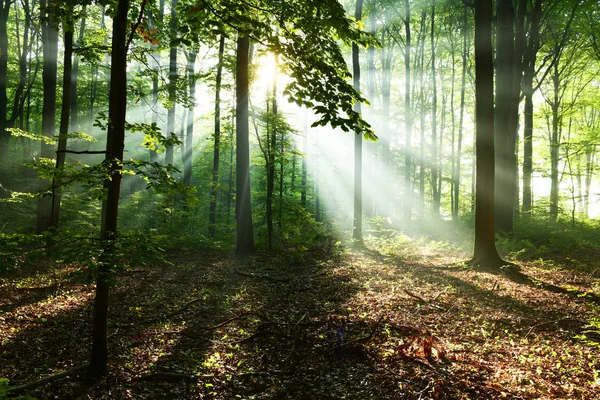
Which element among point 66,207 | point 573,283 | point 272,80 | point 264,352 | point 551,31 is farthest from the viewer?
point 551,31

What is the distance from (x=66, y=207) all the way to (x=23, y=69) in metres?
10.5

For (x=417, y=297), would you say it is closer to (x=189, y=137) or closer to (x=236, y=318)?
(x=236, y=318)

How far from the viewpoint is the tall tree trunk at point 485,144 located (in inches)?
358

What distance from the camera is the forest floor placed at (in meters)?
3.85

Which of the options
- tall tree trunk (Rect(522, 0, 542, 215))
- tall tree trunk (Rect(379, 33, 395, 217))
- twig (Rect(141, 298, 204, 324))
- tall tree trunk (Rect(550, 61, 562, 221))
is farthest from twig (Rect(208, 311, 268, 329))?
tall tree trunk (Rect(379, 33, 395, 217))

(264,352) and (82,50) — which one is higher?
(82,50)

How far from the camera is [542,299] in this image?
21.6ft

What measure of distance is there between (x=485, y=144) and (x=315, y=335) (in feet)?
23.6

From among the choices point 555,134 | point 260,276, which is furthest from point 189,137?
point 555,134

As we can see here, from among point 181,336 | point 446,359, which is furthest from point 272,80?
point 446,359

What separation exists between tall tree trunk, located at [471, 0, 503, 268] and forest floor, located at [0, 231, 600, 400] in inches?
26.5

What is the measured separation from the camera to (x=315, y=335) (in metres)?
5.33

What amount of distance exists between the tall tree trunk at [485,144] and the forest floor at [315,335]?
26.5 inches

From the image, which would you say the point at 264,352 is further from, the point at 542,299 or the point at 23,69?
the point at 23,69
